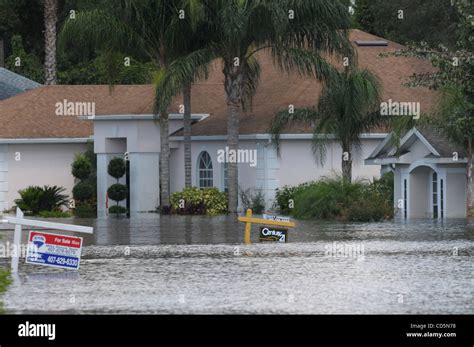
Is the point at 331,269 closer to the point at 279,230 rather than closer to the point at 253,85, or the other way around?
the point at 279,230

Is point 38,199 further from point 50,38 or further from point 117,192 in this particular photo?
point 50,38

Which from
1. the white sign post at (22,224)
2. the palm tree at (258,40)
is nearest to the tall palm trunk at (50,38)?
the palm tree at (258,40)

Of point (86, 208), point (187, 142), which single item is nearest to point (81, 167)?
point (86, 208)

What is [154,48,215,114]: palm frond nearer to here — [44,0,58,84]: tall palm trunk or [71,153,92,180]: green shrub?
[71,153,92,180]: green shrub

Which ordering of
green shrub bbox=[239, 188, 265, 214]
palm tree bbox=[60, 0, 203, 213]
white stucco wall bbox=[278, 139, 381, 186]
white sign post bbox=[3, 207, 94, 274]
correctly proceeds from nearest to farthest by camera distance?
white sign post bbox=[3, 207, 94, 274] < palm tree bbox=[60, 0, 203, 213] < green shrub bbox=[239, 188, 265, 214] < white stucco wall bbox=[278, 139, 381, 186]

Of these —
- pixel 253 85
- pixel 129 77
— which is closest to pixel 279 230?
pixel 253 85

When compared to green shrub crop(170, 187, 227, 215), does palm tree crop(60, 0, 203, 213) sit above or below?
above

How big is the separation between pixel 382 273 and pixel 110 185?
29.8 meters

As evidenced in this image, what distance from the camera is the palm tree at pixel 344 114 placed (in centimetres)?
4369

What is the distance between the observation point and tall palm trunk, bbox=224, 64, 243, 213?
1801 inches

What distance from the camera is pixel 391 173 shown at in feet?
161

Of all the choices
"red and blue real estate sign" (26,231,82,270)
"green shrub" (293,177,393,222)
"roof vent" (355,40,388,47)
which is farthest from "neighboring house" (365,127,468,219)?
"red and blue real estate sign" (26,231,82,270)

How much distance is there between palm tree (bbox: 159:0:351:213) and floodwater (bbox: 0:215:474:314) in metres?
10.1
